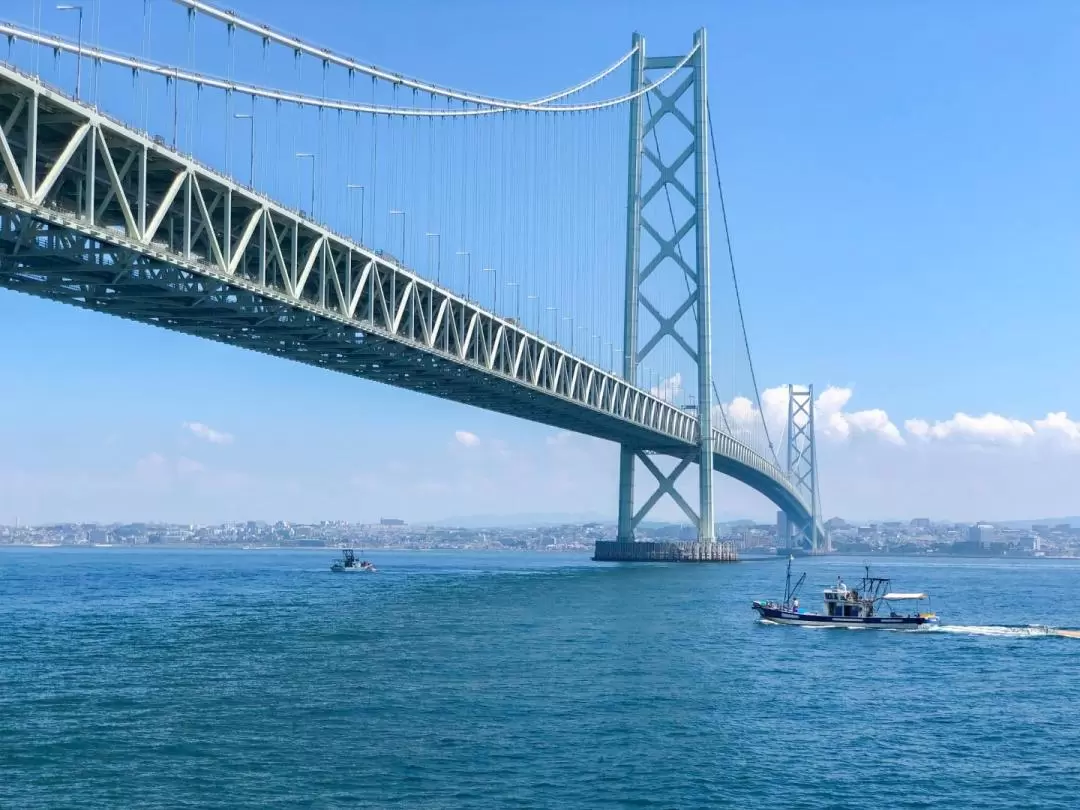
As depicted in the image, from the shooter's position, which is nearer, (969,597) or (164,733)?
(164,733)

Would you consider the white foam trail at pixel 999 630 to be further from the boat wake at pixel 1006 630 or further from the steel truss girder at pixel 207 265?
the steel truss girder at pixel 207 265

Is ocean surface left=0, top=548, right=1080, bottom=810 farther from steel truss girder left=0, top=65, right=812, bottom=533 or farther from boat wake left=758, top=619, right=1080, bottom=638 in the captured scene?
steel truss girder left=0, top=65, right=812, bottom=533

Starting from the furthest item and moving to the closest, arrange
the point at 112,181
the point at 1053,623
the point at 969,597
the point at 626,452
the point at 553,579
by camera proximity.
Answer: the point at 626,452, the point at 553,579, the point at 969,597, the point at 1053,623, the point at 112,181

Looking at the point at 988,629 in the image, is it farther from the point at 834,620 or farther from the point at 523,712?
the point at 523,712

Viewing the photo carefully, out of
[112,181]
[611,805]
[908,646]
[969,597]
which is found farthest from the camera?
[969,597]

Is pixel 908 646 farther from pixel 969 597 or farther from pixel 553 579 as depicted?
pixel 553 579

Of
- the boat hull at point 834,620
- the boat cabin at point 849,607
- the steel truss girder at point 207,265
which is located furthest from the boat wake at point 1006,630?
the steel truss girder at point 207,265

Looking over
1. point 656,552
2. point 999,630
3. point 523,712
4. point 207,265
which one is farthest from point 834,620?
point 656,552

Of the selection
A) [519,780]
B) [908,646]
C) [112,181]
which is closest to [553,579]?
[908,646]

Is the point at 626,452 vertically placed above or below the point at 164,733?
above
